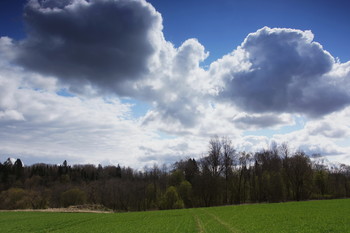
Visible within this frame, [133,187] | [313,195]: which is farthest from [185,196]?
[313,195]

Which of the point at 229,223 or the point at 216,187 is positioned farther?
the point at 216,187

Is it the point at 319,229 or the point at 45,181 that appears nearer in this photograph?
the point at 319,229

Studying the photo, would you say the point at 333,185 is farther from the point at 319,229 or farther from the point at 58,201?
the point at 58,201

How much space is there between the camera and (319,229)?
23141 mm

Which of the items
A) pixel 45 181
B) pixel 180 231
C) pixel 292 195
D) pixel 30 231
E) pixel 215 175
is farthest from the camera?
pixel 45 181

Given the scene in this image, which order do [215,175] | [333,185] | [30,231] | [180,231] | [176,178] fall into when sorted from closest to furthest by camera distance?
1. [180,231]
2. [30,231]
3. [215,175]
4. [176,178]
5. [333,185]

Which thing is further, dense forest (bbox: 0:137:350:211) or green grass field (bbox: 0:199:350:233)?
dense forest (bbox: 0:137:350:211)

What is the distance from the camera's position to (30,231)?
32.9 meters

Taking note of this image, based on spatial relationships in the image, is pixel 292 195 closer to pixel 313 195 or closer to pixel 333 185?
pixel 313 195

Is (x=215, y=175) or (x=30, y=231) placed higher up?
(x=215, y=175)

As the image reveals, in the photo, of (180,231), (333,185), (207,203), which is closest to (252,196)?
(207,203)

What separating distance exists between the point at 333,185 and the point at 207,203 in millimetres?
56643

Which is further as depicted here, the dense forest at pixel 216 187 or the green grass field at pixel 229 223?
the dense forest at pixel 216 187

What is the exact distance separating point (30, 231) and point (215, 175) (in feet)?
179
